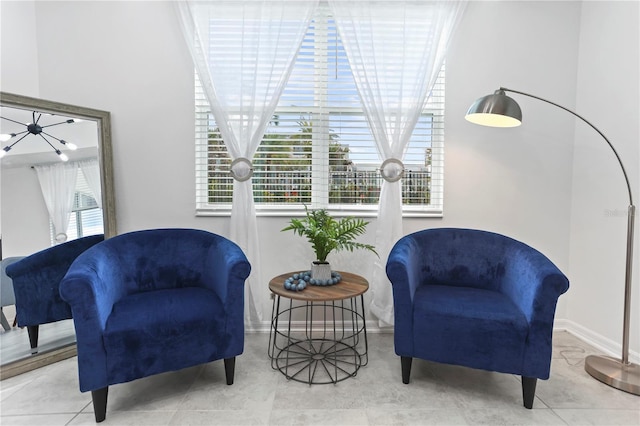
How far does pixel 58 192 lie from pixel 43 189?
8 centimetres

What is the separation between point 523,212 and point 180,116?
8.97 ft

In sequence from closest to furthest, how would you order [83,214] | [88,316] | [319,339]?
[88,316]
[319,339]
[83,214]

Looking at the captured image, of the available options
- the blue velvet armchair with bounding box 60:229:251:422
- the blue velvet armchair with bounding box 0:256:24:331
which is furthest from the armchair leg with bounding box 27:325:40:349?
the blue velvet armchair with bounding box 60:229:251:422

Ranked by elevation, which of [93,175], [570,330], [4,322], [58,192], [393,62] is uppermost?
[393,62]

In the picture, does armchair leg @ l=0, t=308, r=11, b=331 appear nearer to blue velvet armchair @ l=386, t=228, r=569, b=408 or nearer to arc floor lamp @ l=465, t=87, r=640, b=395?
blue velvet armchair @ l=386, t=228, r=569, b=408

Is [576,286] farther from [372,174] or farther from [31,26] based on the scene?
[31,26]

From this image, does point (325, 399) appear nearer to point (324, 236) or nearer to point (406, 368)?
point (406, 368)

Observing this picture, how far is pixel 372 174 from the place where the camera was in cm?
275

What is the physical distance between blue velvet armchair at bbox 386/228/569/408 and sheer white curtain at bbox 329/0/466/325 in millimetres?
513

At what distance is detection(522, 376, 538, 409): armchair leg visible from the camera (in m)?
1.71

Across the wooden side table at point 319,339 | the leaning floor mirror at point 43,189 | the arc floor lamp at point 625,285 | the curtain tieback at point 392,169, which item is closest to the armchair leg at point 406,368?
the wooden side table at point 319,339

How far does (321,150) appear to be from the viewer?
2.72 metres

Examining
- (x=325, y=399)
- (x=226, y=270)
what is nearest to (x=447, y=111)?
(x=226, y=270)

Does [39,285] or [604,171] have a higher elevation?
[604,171]
